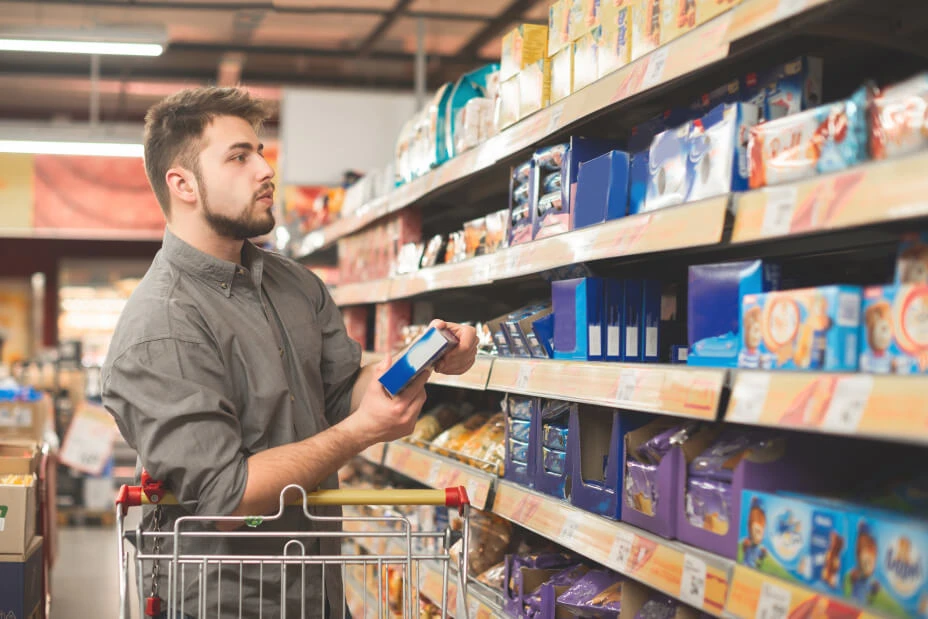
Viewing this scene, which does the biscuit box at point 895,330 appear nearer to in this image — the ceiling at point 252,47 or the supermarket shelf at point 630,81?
the supermarket shelf at point 630,81

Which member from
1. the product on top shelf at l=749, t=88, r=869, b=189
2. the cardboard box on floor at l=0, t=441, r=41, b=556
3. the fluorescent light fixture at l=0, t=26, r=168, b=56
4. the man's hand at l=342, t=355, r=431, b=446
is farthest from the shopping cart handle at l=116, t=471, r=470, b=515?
the fluorescent light fixture at l=0, t=26, r=168, b=56

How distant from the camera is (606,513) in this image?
218cm

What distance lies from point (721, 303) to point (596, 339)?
0.48 m

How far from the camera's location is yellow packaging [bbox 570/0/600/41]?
2.29 metres

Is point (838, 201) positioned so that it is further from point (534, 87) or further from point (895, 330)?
point (534, 87)

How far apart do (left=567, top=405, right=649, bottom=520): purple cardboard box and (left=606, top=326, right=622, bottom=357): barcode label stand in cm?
14

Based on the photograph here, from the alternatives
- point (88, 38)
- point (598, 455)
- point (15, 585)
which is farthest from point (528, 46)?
point (88, 38)

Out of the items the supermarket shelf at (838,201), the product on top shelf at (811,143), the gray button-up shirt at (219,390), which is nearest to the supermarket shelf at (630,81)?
the product on top shelf at (811,143)

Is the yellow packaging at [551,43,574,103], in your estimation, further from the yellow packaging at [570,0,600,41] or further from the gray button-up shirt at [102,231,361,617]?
the gray button-up shirt at [102,231,361,617]

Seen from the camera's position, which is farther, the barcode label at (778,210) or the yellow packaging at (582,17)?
the yellow packaging at (582,17)

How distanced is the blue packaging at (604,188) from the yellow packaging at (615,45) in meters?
0.19

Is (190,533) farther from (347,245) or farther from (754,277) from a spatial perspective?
(347,245)

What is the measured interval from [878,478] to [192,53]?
10.6 m

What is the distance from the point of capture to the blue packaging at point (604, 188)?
2.14 meters
